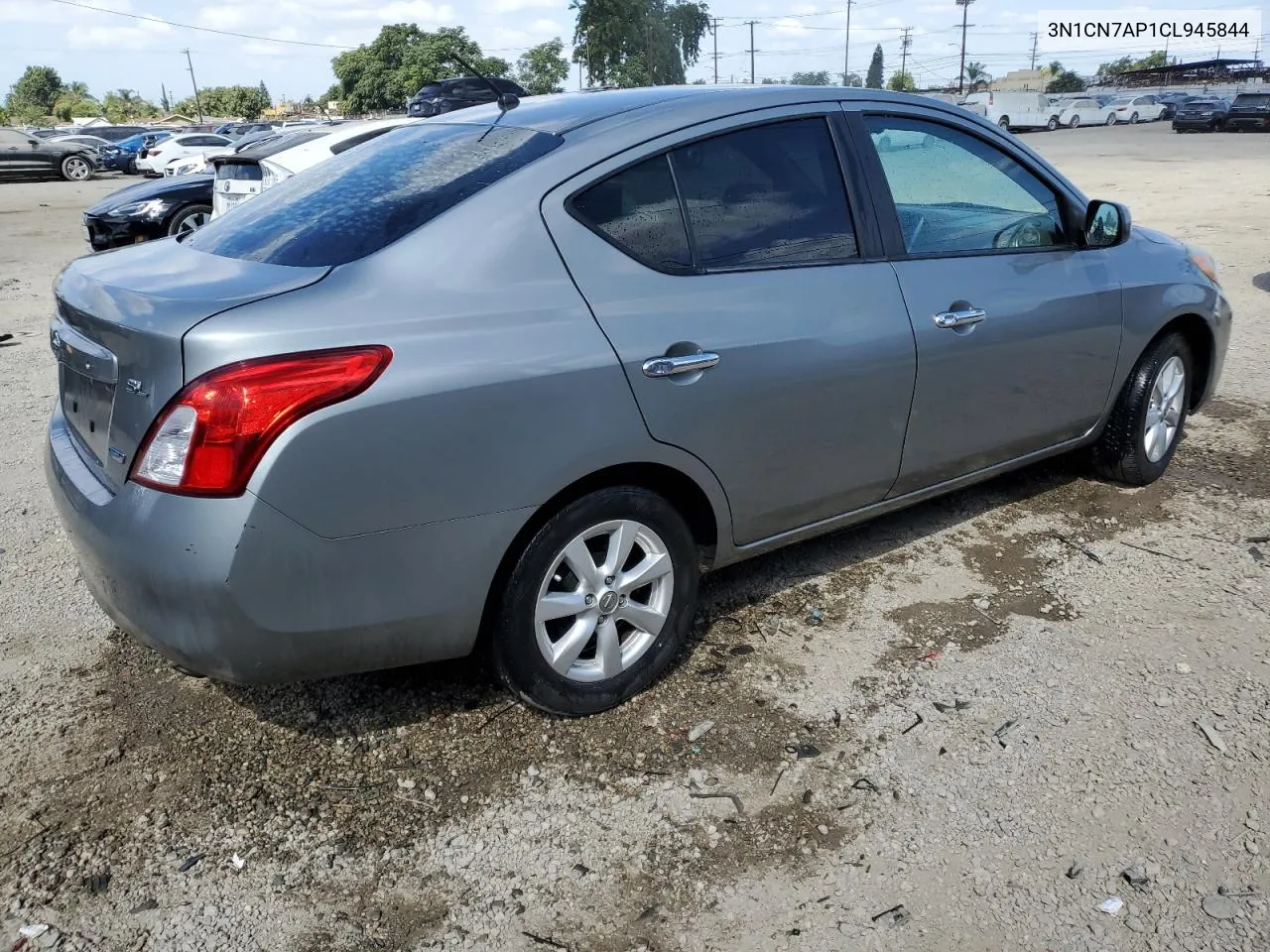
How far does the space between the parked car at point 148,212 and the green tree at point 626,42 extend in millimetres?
46705

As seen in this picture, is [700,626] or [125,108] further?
[125,108]

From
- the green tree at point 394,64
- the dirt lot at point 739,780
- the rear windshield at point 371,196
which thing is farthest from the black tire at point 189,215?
the green tree at point 394,64

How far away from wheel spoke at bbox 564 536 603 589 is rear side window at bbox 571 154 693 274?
815mm

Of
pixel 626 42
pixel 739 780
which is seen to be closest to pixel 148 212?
pixel 739 780

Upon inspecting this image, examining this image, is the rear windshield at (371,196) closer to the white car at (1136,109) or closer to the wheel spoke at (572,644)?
the wheel spoke at (572,644)

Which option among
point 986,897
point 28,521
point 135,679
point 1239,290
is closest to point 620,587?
point 986,897

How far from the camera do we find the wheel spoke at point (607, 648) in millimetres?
2992

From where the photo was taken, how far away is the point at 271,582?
93.9 inches

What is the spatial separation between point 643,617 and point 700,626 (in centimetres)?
57

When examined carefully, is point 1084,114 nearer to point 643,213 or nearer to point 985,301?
point 985,301

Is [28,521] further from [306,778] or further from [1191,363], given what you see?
[1191,363]

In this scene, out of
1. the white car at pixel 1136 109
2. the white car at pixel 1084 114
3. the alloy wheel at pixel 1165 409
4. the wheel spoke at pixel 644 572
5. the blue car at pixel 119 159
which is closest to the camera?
the wheel spoke at pixel 644 572

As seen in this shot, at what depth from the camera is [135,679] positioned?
3.25 m

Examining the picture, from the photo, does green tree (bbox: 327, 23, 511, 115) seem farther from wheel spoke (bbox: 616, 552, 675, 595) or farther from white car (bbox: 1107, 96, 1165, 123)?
wheel spoke (bbox: 616, 552, 675, 595)
